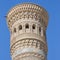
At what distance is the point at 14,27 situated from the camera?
→ 12969mm

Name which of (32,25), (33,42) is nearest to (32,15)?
(32,25)

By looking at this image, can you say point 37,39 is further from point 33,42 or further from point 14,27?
point 14,27

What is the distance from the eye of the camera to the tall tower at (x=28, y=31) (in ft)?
40.1

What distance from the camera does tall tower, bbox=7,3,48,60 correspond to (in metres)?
12.2

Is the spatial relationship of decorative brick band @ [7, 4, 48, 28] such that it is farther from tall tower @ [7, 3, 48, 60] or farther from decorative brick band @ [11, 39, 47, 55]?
decorative brick band @ [11, 39, 47, 55]

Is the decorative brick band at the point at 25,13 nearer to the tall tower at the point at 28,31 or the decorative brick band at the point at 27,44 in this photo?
the tall tower at the point at 28,31

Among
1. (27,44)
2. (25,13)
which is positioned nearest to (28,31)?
(27,44)

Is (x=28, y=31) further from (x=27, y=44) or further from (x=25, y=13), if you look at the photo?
(x=25, y=13)

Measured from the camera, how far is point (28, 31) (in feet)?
41.3

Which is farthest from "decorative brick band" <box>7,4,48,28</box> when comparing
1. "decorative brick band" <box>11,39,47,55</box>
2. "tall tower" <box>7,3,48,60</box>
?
"decorative brick band" <box>11,39,47,55</box>

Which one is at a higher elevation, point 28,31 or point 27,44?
point 28,31

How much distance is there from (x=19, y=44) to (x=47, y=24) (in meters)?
1.85

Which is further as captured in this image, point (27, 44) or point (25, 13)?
point (25, 13)

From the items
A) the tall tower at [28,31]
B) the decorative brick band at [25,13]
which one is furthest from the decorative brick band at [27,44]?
the decorative brick band at [25,13]
